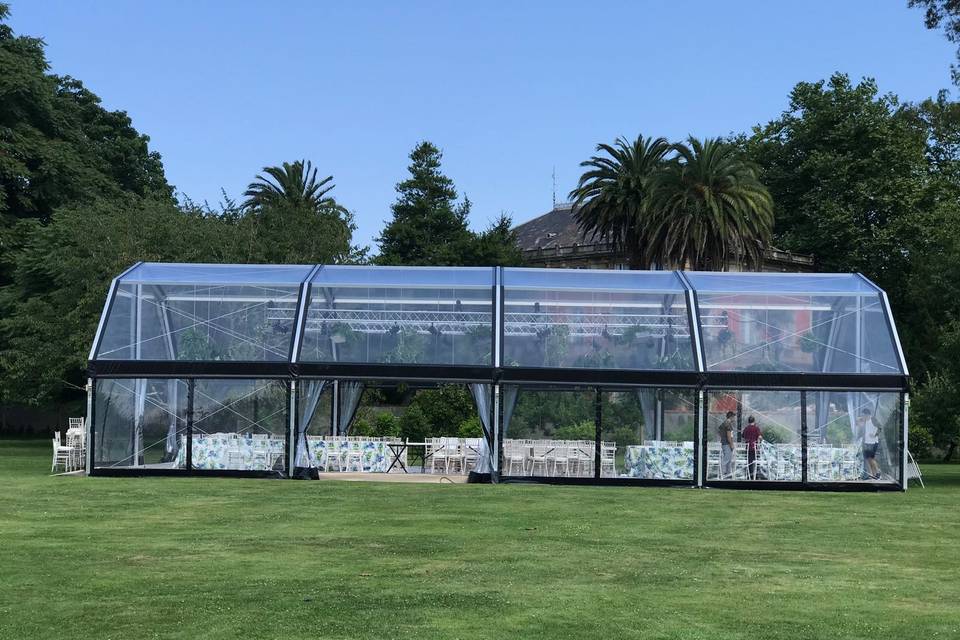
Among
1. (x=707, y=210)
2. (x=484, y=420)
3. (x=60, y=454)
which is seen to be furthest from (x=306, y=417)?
(x=707, y=210)

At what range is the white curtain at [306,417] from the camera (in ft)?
84.6

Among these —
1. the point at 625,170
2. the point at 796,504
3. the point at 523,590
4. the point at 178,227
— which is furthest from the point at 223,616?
the point at 625,170

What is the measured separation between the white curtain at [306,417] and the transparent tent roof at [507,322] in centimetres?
65

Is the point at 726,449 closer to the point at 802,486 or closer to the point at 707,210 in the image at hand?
the point at 802,486

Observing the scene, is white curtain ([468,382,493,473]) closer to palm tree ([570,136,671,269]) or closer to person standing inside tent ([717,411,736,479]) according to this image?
person standing inside tent ([717,411,736,479])

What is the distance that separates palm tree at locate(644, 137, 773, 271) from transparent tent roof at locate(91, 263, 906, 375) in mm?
23986

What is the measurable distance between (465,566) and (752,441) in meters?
13.6

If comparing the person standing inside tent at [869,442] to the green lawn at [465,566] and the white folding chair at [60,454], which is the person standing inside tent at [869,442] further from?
the white folding chair at [60,454]

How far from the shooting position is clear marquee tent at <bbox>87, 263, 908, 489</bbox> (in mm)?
25188

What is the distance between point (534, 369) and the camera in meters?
25.5

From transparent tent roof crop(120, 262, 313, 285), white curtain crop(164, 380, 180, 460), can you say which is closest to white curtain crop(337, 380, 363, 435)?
transparent tent roof crop(120, 262, 313, 285)

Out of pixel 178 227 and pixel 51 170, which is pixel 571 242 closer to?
pixel 51 170

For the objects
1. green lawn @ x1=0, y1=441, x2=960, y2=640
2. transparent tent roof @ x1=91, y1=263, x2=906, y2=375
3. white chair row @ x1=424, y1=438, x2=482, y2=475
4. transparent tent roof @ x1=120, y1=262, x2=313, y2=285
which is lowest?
green lawn @ x1=0, y1=441, x2=960, y2=640

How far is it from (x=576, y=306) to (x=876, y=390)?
20.9 ft
